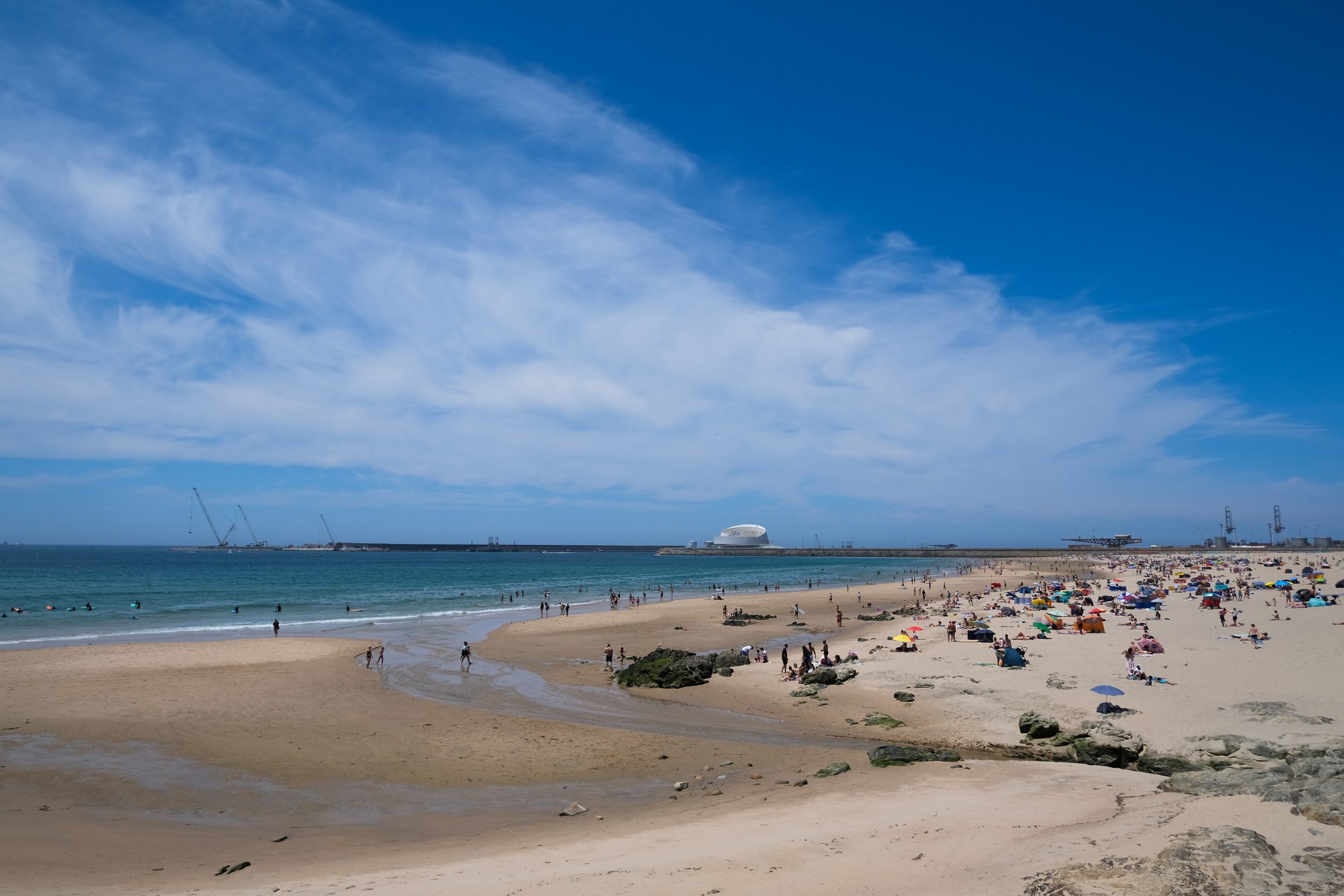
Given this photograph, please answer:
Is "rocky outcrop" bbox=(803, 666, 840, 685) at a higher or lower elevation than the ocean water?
higher

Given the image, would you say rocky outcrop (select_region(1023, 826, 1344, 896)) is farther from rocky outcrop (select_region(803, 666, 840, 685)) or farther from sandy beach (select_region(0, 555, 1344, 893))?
rocky outcrop (select_region(803, 666, 840, 685))

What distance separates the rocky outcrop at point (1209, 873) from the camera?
8.45 meters

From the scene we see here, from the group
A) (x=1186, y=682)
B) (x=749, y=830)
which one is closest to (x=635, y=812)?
(x=749, y=830)

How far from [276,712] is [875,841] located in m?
20.0

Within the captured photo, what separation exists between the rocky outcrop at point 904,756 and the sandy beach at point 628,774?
32cm

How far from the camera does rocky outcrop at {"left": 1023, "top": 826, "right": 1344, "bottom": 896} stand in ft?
27.7

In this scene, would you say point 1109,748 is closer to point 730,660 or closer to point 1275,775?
point 1275,775

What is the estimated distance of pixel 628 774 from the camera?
1673 cm

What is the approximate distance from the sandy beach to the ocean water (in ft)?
58.1

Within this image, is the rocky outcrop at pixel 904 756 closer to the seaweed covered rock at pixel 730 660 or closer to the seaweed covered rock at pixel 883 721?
the seaweed covered rock at pixel 883 721

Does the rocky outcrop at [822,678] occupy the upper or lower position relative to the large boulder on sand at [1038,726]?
lower

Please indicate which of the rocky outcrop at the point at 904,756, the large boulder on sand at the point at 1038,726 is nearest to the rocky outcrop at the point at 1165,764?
the large boulder on sand at the point at 1038,726

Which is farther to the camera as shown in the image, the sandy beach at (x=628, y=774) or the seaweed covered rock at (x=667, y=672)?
the seaweed covered rock at (x=667, y=672)

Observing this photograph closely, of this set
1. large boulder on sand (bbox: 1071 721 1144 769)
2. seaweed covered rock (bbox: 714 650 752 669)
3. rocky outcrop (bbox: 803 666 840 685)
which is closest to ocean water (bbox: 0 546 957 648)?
seaweed covered rock (bbox: 714 650 752 669)
